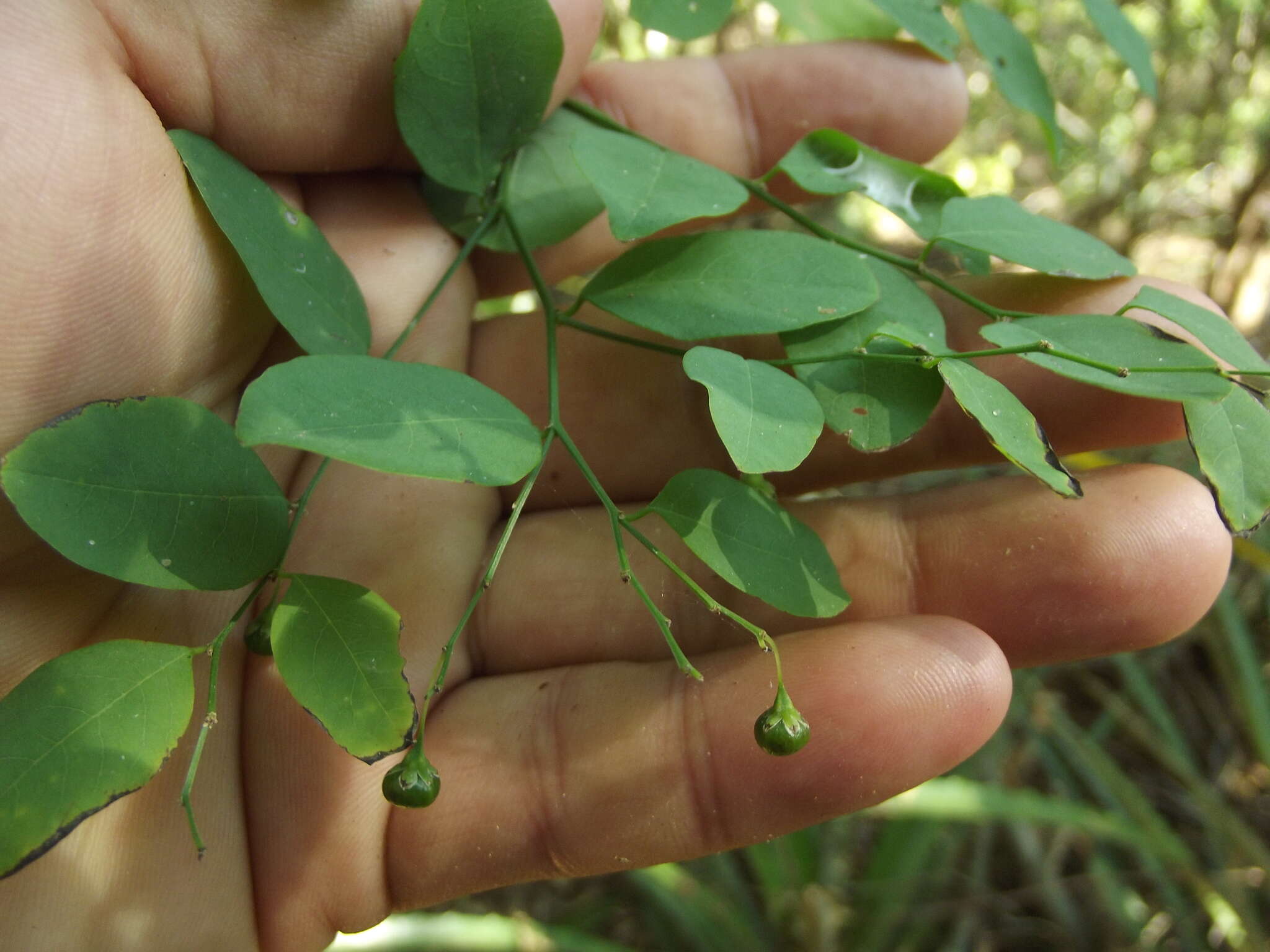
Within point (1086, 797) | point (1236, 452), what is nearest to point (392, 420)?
point (1236, 452)

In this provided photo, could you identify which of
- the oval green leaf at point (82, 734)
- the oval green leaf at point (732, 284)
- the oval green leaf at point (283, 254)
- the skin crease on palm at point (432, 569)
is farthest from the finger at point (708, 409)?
the oval green leaf at point (82, 734)

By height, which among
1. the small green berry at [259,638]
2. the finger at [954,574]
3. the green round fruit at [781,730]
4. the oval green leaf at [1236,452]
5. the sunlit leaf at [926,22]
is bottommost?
the finger at [954,574]

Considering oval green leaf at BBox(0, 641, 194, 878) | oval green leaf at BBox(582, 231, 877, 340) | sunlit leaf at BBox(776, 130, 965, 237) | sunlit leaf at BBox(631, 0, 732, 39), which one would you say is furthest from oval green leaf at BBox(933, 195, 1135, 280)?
oval green leaf at BBox(0, 641, 194, 878)

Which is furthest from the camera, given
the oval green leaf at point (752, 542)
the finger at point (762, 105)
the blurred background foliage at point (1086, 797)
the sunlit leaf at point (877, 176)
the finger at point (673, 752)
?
the blurred background foliage at point (1086, 797)

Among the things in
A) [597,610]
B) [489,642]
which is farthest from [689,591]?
[489,642]

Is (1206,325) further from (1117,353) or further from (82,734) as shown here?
(82,734)

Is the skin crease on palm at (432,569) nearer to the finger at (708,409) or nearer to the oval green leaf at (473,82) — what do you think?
the finger at (708,409)
